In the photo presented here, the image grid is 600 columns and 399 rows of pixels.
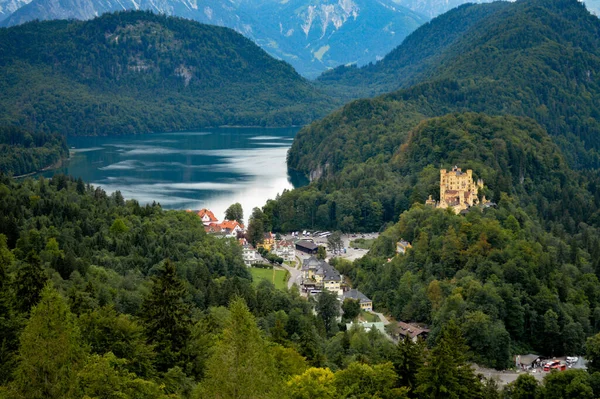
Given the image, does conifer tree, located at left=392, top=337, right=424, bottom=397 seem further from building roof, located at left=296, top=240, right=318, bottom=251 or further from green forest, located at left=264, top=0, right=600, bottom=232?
green forest, located at left=264, top=0, right=600, bottom=232

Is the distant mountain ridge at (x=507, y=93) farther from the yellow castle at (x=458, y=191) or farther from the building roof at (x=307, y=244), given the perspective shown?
the yellow castle at (x=458, y=191)

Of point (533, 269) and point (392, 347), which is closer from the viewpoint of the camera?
point (392, 347)

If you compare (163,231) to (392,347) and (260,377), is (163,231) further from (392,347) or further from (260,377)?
(260,377)

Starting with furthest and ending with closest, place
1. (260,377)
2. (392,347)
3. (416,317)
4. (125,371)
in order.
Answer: (416,317) → (392,347) → (125,371) → (260,377)

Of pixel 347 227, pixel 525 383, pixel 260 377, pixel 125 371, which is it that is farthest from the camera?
pixel 347 227

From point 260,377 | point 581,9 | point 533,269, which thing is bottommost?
point 533,269

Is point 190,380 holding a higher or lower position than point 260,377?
lower

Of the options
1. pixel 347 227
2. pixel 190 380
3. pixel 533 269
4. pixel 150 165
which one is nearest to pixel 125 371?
pixel 190 380
